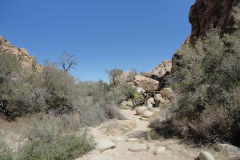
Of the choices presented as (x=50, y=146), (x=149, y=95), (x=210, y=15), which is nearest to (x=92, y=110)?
(x=50, y=146)

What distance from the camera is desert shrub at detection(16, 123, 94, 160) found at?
10.5 feet

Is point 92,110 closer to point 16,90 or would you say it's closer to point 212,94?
point 16,90

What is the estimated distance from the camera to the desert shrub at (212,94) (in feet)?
12.6

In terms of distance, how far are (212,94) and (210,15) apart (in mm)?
14140

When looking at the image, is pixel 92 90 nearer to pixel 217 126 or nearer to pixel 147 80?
pixel 217 126

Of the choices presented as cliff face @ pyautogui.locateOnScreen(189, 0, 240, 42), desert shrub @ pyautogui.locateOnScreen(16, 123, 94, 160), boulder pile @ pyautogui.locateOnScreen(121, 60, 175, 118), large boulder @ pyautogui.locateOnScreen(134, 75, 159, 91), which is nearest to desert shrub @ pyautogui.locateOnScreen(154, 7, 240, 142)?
desert shrub @ pyautogui.locateOnScreen(16, 123, 94, 160)

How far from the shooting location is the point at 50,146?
11.5 ft

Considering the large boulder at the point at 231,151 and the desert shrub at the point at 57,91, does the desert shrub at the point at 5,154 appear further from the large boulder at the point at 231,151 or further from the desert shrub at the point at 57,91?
the large boulder at the point at 231,151

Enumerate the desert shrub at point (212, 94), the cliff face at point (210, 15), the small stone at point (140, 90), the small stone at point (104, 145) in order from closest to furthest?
the desert shrub at point (212, 94) → the small stone at point (104, 145) → the cliff face at point (210, 15) → the small stone at point (140, 90)

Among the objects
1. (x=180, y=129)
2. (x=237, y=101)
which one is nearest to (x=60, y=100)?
(x=180, y=129)

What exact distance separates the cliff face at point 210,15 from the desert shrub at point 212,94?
24.7ft

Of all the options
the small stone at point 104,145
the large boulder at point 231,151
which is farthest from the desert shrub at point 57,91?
the large boulder at point 231,151

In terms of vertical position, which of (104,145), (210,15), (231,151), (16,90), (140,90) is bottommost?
(104,145)

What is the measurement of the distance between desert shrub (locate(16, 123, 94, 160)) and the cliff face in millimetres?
12945
